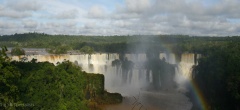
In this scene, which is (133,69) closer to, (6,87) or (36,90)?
(36,90)

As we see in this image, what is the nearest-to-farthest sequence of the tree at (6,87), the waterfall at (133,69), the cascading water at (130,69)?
the tree at (6,87) → the cascading water at (130,69) → the waterfall at (133,69)

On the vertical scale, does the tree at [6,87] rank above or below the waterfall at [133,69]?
above

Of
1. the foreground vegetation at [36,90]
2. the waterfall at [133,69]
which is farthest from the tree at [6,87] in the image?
the waterfall at [133,69]

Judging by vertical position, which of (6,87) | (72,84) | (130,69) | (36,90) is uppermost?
(6,87)

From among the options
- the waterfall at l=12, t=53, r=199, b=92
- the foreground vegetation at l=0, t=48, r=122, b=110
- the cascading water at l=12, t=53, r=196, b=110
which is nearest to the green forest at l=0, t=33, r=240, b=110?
the foreground vegetation at l=0, t=48, r=122, b=110

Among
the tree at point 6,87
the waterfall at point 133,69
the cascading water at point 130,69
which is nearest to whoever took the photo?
the tree at point 6,87

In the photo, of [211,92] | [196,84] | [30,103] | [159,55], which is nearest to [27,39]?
[159,55]

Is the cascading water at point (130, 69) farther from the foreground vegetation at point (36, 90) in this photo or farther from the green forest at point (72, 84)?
the foreground vegetation at point (36, 90)

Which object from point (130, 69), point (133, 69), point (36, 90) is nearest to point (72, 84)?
point (36, 90)

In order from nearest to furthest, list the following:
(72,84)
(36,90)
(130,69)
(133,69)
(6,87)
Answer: (6,87) < (36,90) < (72,84) < (133,69) < (130,69)

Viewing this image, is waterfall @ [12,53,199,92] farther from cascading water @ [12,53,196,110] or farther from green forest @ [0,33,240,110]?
green forest @ [0,33,240,110]

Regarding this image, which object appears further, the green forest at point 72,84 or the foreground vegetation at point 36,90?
the green forest at point 72,84
